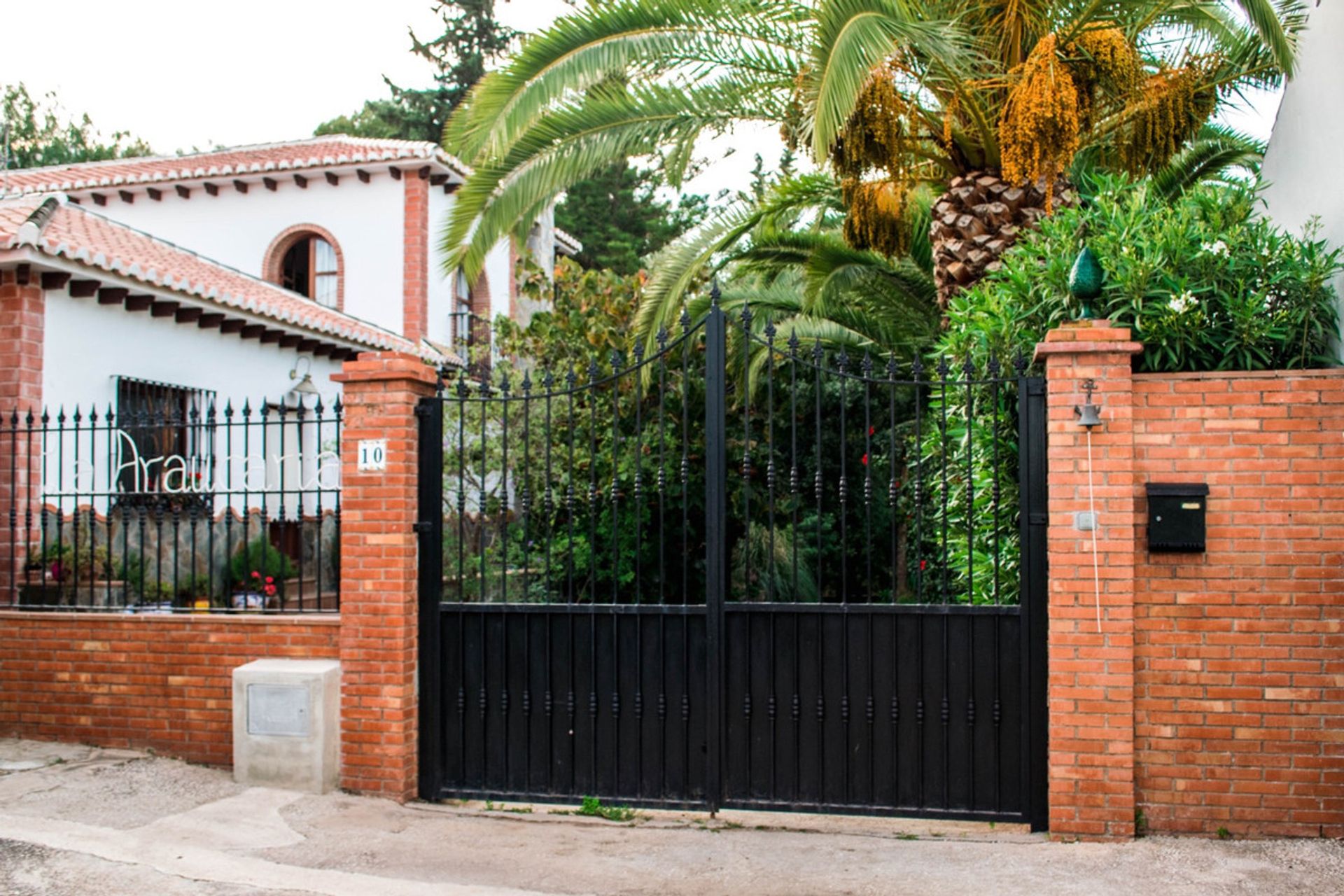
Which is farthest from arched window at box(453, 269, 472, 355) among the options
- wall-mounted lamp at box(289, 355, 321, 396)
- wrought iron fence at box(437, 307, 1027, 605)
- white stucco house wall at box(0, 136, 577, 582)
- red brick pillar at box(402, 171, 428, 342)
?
wrought iron fence at box(437, 307, 1027, 605)

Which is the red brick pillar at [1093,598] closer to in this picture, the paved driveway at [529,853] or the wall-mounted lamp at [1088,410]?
the wall-mounted lamp at [1088,410]

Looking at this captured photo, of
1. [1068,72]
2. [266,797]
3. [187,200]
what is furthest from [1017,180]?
[187,200]

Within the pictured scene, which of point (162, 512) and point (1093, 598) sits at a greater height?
point (162, 512)

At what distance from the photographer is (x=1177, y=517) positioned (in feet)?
17.3

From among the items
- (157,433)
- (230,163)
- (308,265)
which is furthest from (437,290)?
(157,433)

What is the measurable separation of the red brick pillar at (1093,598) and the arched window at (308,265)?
56.2 feet

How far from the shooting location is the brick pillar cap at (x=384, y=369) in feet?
20.1

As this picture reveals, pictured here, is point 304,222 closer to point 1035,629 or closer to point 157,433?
point 157,433

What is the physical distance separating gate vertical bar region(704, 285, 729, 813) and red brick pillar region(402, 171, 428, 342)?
47.9 ft

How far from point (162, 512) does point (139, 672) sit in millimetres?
973

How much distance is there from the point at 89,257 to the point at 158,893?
6.77m

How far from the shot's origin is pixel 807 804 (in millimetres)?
5711

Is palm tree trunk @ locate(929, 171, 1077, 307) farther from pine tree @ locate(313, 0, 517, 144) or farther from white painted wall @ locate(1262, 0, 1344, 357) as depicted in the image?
pine tree @ locate(313, 0, 517, 144)

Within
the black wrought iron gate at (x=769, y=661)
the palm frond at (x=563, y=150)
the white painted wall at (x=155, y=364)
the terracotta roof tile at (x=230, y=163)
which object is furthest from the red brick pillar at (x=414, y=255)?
the black wrought iron gate at (x=769, y=661)
